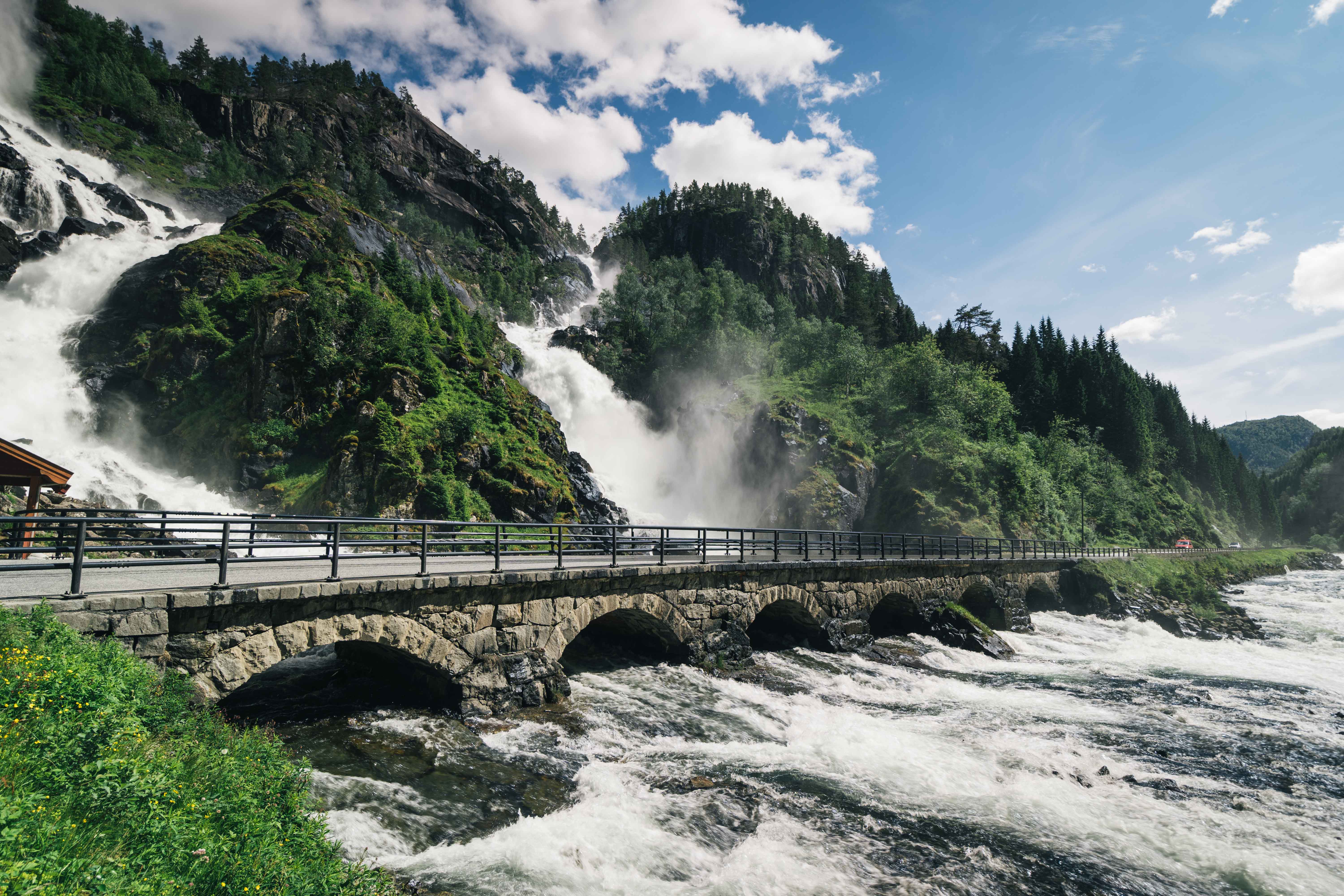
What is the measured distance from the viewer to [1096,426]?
88188mm

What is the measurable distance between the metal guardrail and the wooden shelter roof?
123cm

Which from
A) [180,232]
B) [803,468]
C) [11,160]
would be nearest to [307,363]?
[180,232]

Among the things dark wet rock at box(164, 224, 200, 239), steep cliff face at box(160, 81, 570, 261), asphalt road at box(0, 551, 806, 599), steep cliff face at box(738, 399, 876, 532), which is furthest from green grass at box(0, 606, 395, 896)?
steep cliff face at box(160, 81, 570, 261)

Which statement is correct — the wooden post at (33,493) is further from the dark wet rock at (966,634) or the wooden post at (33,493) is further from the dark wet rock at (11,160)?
the dark wet rock at (11,160)

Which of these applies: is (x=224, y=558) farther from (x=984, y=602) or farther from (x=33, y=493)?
(x=984, y=602)

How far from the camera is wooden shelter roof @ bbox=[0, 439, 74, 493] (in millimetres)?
17609

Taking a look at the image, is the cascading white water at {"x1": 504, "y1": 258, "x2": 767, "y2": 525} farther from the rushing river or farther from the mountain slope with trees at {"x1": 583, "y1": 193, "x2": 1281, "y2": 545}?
the rushing river

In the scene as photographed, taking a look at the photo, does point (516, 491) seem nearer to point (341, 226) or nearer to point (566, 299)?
→ point (341, 226)

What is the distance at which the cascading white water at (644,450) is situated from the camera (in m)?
→ 61.7

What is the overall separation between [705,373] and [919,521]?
3684 cm

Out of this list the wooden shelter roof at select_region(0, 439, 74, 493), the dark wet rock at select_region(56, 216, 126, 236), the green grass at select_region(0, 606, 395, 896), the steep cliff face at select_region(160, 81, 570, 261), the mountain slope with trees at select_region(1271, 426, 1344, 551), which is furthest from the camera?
the mountain slope with trees at select_region(1271, 426, 1344, 551)

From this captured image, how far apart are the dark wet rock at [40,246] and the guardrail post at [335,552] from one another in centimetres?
6212

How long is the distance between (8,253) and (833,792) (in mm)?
70816

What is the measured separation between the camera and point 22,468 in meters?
17.9
